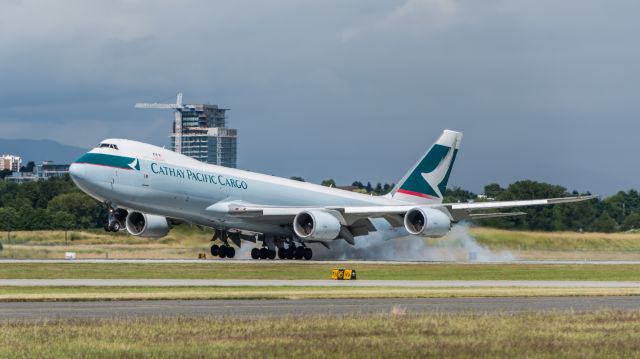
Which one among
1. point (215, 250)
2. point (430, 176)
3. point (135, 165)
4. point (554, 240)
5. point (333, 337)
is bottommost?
point (333, 337)

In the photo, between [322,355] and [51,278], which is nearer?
[322,355]

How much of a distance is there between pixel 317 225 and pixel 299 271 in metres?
10.6

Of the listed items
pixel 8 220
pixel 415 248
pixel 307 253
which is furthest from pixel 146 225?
pixel 8 220

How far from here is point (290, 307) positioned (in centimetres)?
3331

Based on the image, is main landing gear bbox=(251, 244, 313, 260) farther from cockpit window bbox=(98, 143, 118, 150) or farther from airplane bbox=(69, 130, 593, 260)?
cockpit window bbox=(98, 143, 118, 150)

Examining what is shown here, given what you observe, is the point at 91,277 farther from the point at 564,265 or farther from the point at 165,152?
the point at 564,265

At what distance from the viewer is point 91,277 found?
49156 millimetres

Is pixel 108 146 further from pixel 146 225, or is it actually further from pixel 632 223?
pixel 632 223

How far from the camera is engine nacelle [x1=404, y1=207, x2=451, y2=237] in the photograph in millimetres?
66875

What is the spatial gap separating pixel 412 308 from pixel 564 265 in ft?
109

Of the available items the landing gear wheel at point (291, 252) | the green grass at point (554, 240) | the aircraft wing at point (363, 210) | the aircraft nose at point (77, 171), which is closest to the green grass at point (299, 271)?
the aircraft wing at point (363, 210)

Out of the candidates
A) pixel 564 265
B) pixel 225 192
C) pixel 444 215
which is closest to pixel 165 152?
pixel 225 192

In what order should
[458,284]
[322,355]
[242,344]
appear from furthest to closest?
[458,284], [242,344], [322,355]

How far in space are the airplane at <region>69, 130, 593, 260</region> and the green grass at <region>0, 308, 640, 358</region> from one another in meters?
35.0
